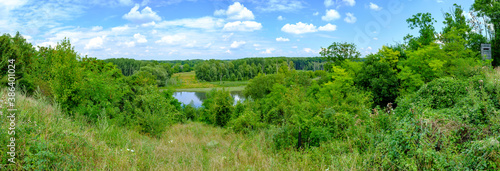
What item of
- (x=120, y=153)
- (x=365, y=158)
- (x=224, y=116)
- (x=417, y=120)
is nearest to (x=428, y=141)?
(x=417, y=120)

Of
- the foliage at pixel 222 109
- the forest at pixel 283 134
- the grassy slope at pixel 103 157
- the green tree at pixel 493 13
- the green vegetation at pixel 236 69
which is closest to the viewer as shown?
the forest at pixel 283 134

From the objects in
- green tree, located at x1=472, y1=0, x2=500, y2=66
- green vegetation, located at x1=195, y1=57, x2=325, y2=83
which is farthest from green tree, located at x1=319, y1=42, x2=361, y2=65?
green vegetation, located at x1=195, y1=57, x2=325, y2=83

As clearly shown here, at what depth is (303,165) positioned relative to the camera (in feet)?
17.0

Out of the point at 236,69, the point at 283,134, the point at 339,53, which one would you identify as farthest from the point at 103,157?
the point at 236,69

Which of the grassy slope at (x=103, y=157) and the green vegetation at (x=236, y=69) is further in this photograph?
the green vegetation at (x=236, y=69)

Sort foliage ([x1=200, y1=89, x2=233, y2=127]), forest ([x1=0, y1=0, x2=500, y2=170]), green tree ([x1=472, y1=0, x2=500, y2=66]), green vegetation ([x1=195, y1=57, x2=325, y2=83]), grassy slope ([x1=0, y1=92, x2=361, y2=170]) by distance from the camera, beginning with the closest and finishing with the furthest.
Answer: forest ([x1=0, y1=0, x2=500, y2=170]) < grassy slope ([x1=0, y1=92, x2=361, y2=170]) < foliage ([x1=200, y1=89, x2=233, y2=127]) < green tree ([x1=472, y1=0, x2=500, y2=66]) < green vegetation ([x1=195, y1=57, x2=325, y2=83])

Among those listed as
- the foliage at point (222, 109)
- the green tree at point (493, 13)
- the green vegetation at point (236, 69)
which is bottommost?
the foliage at point (222, 109)

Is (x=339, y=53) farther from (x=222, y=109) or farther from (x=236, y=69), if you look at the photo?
(x=236, y=69)

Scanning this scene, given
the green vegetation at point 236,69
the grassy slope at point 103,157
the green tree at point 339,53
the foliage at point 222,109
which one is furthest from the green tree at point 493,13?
the green vegetation at point 236,69

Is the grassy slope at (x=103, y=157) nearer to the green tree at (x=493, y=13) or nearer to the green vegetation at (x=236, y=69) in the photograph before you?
the green tree at (x=493, y=13)

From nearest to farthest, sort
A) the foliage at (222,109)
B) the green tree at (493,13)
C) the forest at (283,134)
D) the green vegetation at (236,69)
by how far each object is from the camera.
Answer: the forest at (283,134) → the foliage at (222,109) → the green tree at (493,13) → the green vegetation at (236,69)

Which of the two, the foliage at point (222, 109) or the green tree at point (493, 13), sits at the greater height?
the green tree at point (493, 13)

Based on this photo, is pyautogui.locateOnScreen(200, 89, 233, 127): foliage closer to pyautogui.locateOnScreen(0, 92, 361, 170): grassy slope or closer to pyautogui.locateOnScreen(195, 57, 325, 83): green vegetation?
pyautogui.locateOnScreen(0, 92, 361, 170): grassy slope

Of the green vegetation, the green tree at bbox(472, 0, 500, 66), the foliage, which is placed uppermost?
the green tree at bbox(472, 0, 500, 66)
